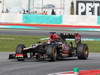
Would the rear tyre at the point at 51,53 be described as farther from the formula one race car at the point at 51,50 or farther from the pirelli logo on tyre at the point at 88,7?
the pirelli logo on tyre at the point at 88,7

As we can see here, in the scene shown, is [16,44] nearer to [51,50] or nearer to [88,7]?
[51,50]

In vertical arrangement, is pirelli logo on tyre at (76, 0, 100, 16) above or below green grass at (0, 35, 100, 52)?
above

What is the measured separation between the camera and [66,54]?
58.2ft

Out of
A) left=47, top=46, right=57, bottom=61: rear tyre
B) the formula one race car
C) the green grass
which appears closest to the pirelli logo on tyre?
the green grass

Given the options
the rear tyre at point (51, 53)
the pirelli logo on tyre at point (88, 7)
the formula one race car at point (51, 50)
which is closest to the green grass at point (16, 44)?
the formula one race car at point (51, 50)

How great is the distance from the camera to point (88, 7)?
4594cm

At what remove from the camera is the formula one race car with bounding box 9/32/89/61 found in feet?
54.2

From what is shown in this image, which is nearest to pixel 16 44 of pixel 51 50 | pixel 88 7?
pixel 51 50

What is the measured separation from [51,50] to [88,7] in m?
30.2

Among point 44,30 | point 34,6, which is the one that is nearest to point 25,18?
point 44,30

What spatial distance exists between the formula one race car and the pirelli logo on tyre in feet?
91.5

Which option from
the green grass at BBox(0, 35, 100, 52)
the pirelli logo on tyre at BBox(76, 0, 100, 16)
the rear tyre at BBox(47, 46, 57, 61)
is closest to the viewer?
the rear tyre at BBox(47, 46, 57, 61)

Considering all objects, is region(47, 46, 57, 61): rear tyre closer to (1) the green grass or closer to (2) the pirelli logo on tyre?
(1) the green grass

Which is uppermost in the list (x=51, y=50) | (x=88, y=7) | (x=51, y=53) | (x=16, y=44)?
(x=88, y=7)
